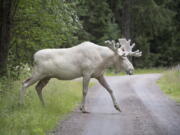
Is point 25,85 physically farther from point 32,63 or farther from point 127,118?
point 32,63

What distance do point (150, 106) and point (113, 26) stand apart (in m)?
30.5

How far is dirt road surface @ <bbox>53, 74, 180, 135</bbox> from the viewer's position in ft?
33.6

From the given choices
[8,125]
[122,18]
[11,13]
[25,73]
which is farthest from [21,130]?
[122,18]

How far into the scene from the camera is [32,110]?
38.9 feet

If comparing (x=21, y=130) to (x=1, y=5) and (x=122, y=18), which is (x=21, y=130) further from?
(x=122, y=18)

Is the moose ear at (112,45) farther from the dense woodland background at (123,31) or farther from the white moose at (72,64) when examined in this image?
the dense woodland background at (123,31)

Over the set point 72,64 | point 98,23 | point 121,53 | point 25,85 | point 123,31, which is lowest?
point 123,31

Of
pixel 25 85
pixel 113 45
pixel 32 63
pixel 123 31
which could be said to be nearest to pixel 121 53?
pixel 113 45

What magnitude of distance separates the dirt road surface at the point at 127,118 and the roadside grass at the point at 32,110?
36 centimetres

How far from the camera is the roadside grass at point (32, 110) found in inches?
378

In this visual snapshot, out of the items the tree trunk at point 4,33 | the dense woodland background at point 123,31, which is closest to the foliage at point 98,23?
the dense woodland background at point 123,31

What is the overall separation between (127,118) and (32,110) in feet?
7.95

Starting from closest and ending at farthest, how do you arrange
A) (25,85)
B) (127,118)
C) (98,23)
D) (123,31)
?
(127,118)
(25,85)
(98,23)
(123,31)

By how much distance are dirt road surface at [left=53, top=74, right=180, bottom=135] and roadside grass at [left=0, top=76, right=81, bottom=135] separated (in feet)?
1.20
